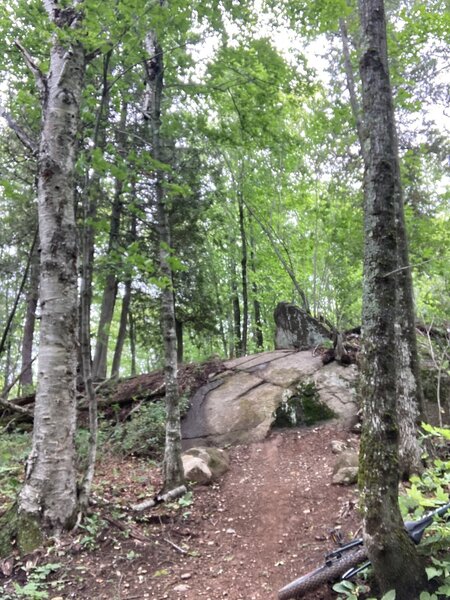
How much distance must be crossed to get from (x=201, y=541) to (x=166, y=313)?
2748 millimetres

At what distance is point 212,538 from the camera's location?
4.38 meters

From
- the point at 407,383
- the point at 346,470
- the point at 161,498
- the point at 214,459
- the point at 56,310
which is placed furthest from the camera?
the point at 214,459

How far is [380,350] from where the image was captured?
283 cm

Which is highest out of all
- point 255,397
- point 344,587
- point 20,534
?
point 255,397

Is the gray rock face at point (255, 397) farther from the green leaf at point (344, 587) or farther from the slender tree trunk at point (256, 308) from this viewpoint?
the slender tree trunk at point (256, 308)

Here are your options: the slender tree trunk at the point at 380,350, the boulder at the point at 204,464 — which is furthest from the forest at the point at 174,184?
the boulder at the point at 204,464

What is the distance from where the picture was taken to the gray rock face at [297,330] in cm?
1045

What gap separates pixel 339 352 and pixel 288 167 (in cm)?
740

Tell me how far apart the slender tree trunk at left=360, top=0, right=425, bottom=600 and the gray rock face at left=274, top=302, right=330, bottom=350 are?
737 cm

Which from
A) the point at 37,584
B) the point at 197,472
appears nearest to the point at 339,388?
the point at 197,472

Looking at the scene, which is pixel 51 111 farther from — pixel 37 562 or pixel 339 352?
pixel 339 352

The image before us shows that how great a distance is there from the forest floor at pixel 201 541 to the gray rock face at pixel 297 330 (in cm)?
456

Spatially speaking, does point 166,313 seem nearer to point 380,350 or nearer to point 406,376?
point 406,376

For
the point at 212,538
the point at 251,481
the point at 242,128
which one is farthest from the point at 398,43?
the point at 212,538
